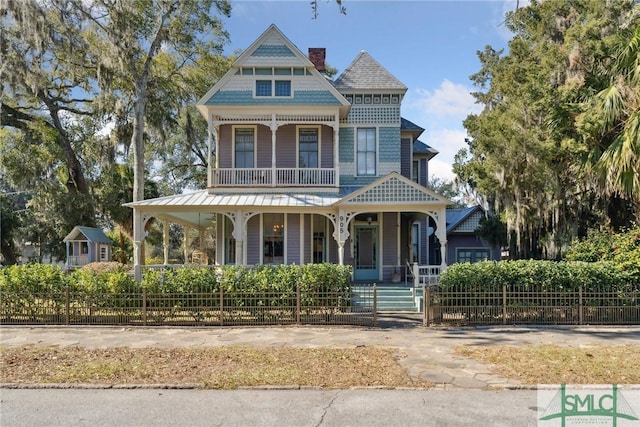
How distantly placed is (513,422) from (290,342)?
545 centimetres

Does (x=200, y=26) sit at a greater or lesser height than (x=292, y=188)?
greater

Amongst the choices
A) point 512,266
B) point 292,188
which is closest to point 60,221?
point 292,188

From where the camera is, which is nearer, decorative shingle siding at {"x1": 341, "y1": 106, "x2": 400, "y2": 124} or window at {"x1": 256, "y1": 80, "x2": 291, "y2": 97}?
window at {"x1": 256, "y1": 80, "x2": 291, "y2": 97}

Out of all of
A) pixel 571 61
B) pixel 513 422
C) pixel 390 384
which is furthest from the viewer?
pixel 571 61

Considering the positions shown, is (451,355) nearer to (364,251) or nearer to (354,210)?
(354,210)

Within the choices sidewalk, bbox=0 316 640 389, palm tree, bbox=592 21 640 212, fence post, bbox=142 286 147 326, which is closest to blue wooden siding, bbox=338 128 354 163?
sidewalk, bbox=0 316 640 389

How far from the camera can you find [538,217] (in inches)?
664

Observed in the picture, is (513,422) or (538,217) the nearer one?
(513,422)

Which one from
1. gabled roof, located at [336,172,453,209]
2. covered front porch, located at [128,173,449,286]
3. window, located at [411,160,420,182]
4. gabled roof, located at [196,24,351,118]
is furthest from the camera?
window, located at [411,160,420,182]

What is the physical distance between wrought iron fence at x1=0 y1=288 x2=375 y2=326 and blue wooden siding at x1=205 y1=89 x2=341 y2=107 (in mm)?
8645

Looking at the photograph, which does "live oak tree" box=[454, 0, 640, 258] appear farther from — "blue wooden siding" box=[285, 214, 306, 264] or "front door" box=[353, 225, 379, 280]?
"blue wooden siding" box=[285, 214, 306, 264]

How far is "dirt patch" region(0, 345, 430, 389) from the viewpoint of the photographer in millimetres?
6961

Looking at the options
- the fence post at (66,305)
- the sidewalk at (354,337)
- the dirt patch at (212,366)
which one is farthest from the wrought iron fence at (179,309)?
the dirt patch at (212,366)

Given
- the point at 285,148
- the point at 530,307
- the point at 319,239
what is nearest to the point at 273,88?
the point at 285,148
